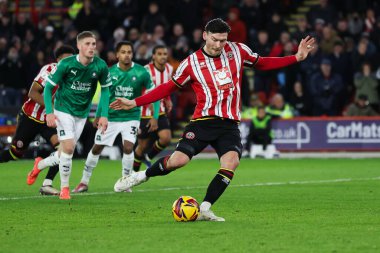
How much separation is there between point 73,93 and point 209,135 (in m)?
3.15

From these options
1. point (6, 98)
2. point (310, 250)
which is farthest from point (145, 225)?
point (6, 98)

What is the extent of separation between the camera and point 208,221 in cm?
1086

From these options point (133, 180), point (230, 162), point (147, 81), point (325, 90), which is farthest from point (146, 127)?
point (325, 90)

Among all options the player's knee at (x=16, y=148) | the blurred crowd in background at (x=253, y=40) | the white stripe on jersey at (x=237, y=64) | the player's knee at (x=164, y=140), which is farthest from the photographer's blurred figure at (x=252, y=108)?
the white stripe on jersey at (x=237, y=64)

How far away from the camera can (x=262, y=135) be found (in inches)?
1021

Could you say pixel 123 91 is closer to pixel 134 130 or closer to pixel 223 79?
pixel 134 130

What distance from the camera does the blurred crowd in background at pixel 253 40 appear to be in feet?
87.6

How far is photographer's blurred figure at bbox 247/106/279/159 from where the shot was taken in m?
Answer: 25.9

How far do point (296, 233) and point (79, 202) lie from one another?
14.2ft

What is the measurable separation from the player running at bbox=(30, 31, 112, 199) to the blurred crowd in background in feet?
39.1

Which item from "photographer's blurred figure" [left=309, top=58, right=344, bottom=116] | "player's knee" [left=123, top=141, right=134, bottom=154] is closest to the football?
"player's knee" [left=123, top=141, right=134, bottom=154]

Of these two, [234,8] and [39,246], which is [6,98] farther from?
[39,246]

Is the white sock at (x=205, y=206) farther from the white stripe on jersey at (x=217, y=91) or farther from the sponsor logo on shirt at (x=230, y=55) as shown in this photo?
the sponsor logo on shirt at (x=230, y=55)

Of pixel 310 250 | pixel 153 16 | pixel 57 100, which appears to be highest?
pixel 153 16
